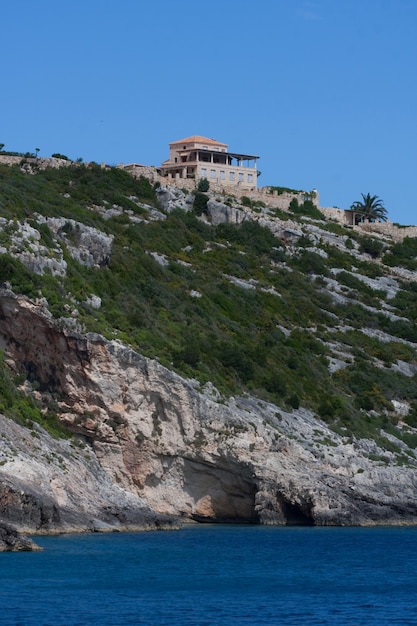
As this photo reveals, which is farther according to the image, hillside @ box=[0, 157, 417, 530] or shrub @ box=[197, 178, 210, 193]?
shrub @ box=[197, 178, 210, 193]

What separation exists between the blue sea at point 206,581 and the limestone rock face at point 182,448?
15.9 ft

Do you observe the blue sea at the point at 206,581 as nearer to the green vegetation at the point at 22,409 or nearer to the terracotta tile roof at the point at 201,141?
the green vegetation at the point at 22,409

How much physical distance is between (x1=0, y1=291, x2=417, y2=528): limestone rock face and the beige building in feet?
121

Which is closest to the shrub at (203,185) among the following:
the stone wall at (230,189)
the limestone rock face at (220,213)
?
the stone wall at (230,189)

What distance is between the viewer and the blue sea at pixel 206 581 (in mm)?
38062

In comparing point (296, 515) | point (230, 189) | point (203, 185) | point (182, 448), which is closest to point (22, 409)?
point (182, 448)

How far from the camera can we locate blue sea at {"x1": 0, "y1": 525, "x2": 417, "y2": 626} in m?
38.1

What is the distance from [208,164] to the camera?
337 feet

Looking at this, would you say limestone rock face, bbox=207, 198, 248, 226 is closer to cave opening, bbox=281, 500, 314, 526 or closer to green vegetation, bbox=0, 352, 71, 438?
cave opening, bbox=281, 500, 314, 526

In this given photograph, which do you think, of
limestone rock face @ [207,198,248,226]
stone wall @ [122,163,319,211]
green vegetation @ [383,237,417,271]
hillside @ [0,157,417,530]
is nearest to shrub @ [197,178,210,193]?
stone wall @ [122,163,319,211]

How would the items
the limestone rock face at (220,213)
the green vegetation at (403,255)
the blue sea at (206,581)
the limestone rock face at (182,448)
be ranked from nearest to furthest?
1. the blue sea at (206,581)
2. the limestone rock face at (182,448)
3. the limestone rock face at (220,213)
4. the green vegetation at (403,255)

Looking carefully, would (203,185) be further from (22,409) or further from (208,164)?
(22,409)

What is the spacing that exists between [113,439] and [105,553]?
44.1ft

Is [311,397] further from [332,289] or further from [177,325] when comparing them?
[332,289]
